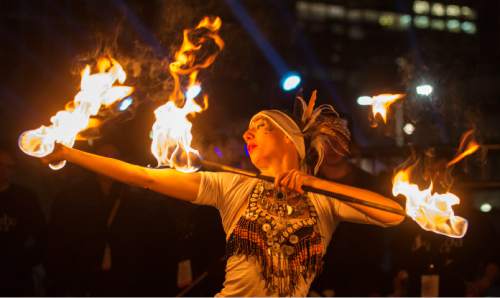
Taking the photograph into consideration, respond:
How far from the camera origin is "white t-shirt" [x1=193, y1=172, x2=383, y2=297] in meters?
3.37

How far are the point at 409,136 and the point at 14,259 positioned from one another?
3830 millimetres

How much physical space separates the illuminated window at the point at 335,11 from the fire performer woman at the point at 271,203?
64508mm

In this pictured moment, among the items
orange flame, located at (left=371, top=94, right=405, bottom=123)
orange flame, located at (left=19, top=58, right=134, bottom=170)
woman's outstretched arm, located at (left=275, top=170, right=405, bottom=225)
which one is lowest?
woman's outstretched arm, located at (left=275, top=170, right=405, bottom=225)

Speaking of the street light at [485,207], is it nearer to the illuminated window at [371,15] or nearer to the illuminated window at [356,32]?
the illuminated window at [356,32]

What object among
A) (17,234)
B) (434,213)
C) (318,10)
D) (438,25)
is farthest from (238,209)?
(318,10)

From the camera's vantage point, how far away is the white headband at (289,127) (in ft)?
12.0

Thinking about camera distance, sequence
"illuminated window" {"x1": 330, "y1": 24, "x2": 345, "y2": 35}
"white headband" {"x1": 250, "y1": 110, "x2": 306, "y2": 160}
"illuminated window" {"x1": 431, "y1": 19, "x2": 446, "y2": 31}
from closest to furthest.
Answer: "white headband" {"x1": 250, "y1": 110, "x2": 306, "y2": 160}, "illuminated window" {"x1": 431, "y1": 19, "x2": 446, "y2": 31}, "illuminated window" {"x1": 330, "y1": 24, "x2": 345, "y2": 35}

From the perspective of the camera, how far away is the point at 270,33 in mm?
9266

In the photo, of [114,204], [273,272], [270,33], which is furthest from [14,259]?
[270,33]

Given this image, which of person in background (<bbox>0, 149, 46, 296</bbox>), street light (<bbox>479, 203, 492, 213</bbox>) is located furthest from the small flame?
person in background (<bbox>0, 149, 46, 296</bbox>)

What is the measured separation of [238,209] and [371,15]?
227ft

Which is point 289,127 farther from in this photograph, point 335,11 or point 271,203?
point 335,11

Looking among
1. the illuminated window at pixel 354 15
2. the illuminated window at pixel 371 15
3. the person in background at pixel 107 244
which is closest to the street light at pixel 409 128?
the person in background at pixel 107 244

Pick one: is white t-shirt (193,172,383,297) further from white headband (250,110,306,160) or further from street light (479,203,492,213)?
street light (479,203,492,213)
